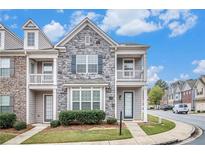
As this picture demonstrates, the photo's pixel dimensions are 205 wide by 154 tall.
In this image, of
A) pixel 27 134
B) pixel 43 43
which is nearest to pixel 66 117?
pixel 27 134

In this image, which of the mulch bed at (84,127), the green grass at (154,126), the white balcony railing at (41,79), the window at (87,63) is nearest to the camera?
the green grass at (154,126)

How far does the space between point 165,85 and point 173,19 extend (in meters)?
2.45

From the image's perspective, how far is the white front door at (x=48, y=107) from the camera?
747 inches

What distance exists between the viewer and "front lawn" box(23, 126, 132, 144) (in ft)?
52.3

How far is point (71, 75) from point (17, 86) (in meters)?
2.45

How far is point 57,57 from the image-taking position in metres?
20.3

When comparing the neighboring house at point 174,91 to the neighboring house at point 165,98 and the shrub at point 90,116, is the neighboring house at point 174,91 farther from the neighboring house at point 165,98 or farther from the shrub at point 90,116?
the shrub at point 90,116

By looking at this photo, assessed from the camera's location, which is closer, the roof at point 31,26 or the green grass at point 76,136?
the green grass at point 76,136

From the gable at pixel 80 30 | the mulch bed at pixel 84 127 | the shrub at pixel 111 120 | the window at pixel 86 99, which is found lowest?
the mulch bed at pixel 84 127

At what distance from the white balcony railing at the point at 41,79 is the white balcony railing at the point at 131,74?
313 cm

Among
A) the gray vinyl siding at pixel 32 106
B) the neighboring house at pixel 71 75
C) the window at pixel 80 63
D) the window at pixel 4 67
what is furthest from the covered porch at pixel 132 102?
the window at pixel 4 67

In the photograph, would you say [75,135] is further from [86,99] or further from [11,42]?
[11,42]

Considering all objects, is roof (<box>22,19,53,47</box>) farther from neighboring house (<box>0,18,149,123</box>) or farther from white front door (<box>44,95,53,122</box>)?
white front door (<box>44,95,53,122</box>)

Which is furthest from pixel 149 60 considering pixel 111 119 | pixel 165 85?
pixel 111 119
